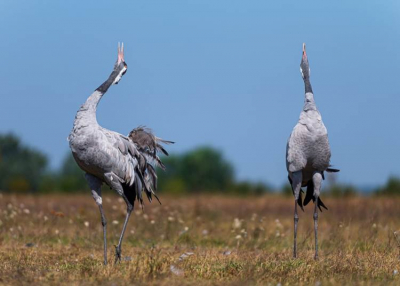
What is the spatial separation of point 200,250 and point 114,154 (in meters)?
2.65

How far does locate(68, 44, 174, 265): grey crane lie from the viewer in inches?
339

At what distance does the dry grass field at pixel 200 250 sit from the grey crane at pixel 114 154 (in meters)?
0.96

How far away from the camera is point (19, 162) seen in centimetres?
3522

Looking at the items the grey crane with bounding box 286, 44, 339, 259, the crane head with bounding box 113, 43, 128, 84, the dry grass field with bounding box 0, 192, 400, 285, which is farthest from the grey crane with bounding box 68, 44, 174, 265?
the grey crane with bounding box 286, 44, 339, 259

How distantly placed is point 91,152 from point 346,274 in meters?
3.41

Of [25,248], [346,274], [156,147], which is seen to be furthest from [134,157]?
[346,274]

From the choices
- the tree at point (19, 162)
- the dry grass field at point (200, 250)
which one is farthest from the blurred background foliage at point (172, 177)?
the dry grass field at point (200, 250)

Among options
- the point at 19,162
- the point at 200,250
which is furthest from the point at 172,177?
the point at 200,250

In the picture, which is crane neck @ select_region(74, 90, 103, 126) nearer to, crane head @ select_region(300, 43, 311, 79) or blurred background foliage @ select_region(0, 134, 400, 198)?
crane head @ select_region(300, 43, 311, 79)

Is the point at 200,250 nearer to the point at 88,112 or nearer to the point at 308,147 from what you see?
the point at 308,147

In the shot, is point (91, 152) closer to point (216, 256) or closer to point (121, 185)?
point (121, 185)

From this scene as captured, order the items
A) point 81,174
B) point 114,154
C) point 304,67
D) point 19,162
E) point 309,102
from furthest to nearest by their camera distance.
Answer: point 19,162 < point 81,174 < point 304,67 < point 309,102 < point 114,154

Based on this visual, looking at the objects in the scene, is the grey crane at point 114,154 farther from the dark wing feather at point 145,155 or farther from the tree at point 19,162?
the tree at point 19,162

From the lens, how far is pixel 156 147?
32.0 ft
